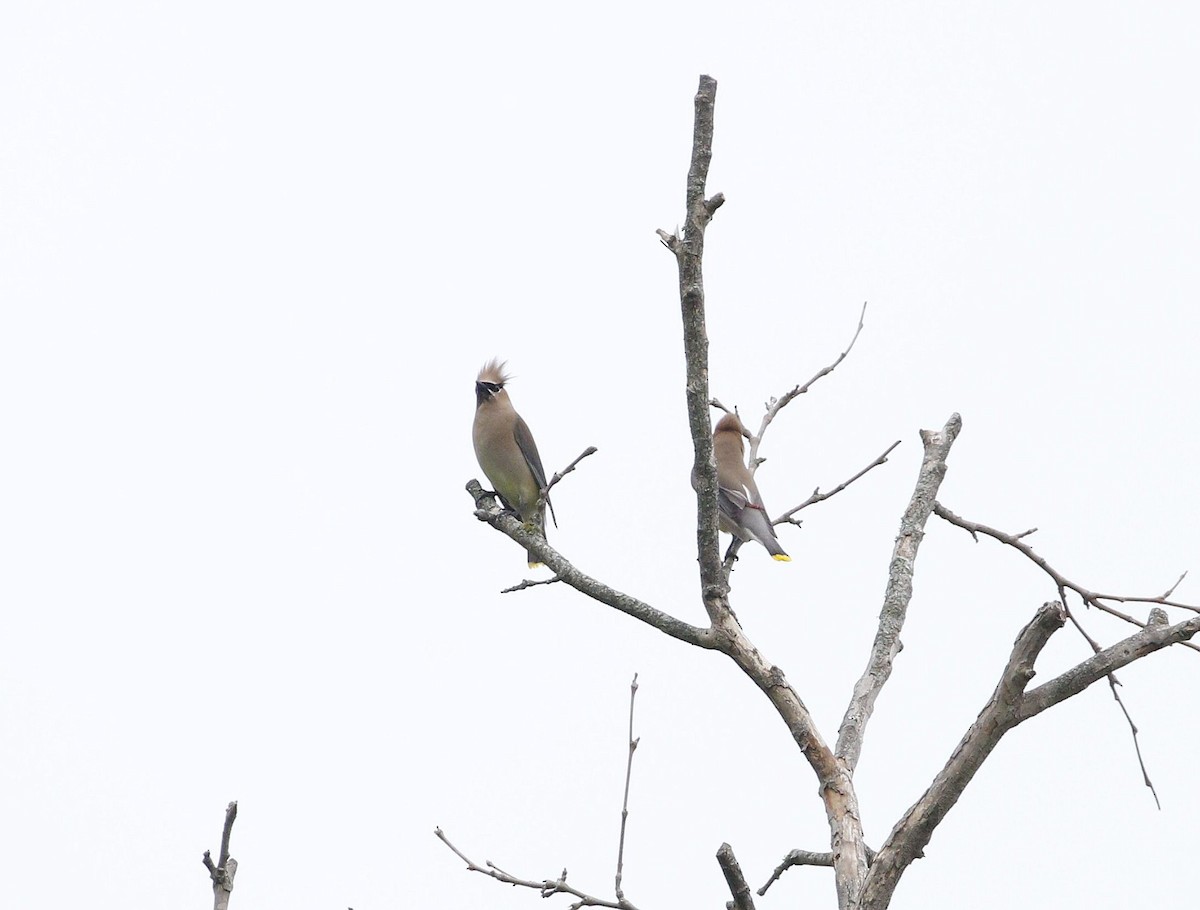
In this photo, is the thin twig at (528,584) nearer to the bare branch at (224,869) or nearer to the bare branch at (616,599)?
the bare branch at (616,599)

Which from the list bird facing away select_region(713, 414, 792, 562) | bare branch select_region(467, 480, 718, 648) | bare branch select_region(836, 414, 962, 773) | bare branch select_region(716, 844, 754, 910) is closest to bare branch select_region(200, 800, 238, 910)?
bare branch select_region(716, 844, 754, 910)

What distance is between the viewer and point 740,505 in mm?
6398

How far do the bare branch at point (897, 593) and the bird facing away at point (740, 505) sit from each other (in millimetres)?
1281

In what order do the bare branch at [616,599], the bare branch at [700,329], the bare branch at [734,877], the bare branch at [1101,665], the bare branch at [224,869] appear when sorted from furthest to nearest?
the bare branch at [616,599] < the bare branch at [700,329] < the bare branch at [1101,665] < the bare branch at [734,877] < the bare branch at [224,869]

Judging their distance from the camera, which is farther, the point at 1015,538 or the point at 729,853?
the point at 1015,538

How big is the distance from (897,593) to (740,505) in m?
2.27

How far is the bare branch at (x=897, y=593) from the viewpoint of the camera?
149 inches

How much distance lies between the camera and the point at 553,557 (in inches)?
158

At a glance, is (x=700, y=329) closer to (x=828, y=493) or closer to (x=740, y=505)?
(x=828, y=493)

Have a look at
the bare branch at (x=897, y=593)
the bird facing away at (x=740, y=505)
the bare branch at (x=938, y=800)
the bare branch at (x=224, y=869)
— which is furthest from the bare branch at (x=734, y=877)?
the bird facing away at (x=740, y=505)

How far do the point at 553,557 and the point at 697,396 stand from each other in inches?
32.5

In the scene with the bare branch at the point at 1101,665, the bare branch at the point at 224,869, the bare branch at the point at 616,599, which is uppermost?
the bare branch at the point at 616,599

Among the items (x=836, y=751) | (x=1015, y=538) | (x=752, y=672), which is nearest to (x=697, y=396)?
(x=752, y=672)

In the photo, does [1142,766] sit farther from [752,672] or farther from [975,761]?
[752,672]
